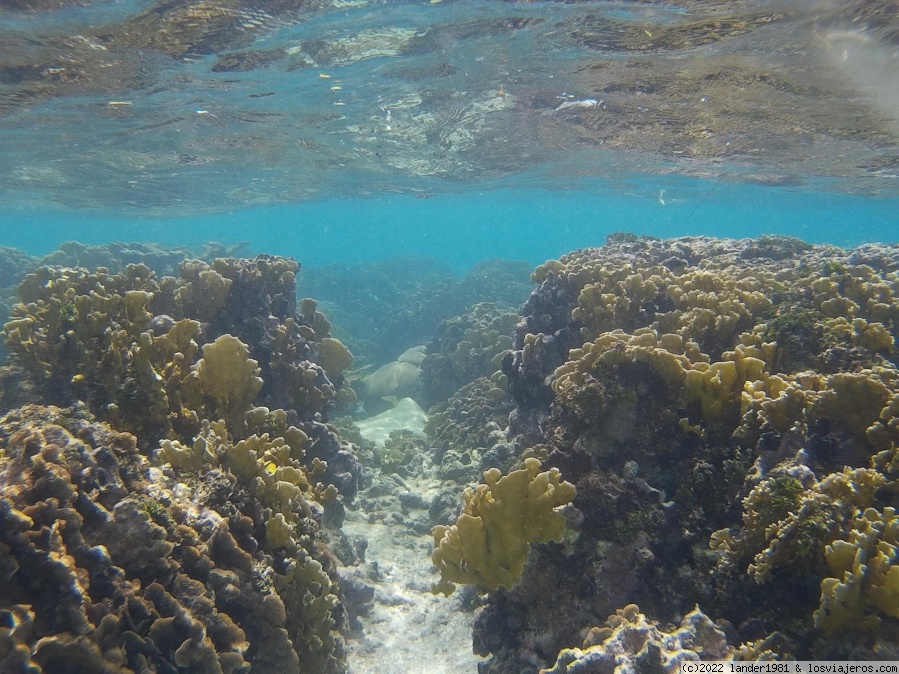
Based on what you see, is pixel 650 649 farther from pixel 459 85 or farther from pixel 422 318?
pixel 422 318

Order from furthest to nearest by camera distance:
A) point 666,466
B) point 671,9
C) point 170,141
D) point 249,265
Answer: point 170,141
point 671,9
point 249,265
point 666,466

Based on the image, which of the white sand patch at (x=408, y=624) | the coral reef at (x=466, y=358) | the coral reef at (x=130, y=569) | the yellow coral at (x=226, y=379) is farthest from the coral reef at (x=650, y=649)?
the coral reef at (x=466, y=358)

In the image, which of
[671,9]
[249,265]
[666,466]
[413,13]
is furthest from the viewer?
[413,13]

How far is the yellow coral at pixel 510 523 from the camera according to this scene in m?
4.39

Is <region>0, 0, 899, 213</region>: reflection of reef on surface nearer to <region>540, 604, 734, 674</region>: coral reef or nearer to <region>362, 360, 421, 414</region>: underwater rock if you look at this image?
<region>362, 360, 421, 414</region>: underwater rock

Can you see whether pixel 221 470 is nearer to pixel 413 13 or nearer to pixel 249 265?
pixel 249 265

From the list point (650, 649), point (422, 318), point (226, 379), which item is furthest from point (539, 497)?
point (422, 318)

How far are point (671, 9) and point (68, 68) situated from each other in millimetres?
15285

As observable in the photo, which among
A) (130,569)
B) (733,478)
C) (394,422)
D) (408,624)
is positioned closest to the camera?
(130,569)

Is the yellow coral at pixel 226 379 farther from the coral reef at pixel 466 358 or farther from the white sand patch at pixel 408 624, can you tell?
the coral reef at pixel 466 358

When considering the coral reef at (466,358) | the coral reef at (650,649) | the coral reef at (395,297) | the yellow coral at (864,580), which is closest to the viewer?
the yellow coral at (864,580)

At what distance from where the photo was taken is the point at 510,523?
4438mm

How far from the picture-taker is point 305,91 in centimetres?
1534

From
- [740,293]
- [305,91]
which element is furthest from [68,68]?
[740,293]
